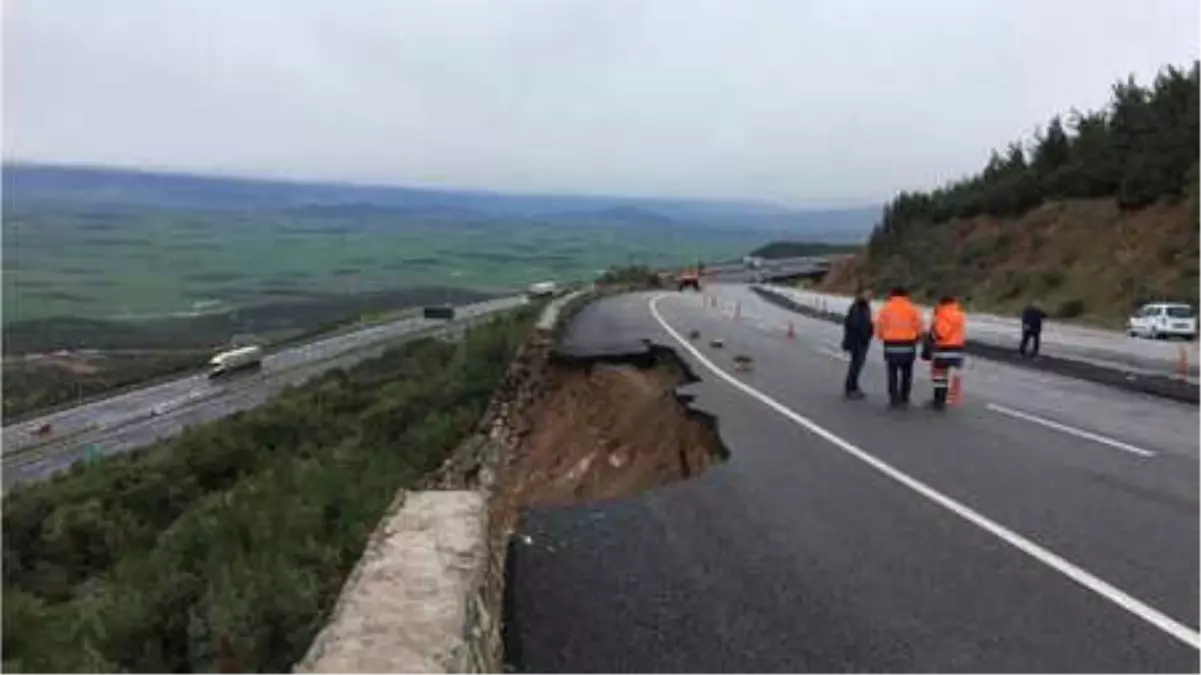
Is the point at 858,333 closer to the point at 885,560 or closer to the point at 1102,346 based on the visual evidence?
the point at 885,560

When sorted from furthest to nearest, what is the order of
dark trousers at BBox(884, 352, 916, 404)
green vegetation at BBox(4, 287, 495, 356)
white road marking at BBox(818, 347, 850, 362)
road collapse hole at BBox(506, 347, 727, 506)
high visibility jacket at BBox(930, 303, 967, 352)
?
green vegetation at BBox(4, 287, 495, 356)
white road marking at BBox(818, 347, 850, 362)
dark trousers at BBox(884, 352, 916, 404)
high visibility jacket at BBox(930, 303, 967, 352)
road collapse hole at BBox(506, 347, 727, 506)

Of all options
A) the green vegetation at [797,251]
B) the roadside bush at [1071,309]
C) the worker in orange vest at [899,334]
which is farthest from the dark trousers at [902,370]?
the green vegetation at [797,251]

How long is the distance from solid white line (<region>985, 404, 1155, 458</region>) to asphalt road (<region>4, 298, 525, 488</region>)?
1287 inches

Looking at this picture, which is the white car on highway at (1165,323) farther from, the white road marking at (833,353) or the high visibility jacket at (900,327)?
the high visibility jacket at (900,327)

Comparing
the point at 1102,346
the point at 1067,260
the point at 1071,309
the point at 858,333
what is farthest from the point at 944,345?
the point at 1067,260

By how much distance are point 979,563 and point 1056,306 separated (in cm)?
5506

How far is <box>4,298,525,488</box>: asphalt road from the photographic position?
50094 mm

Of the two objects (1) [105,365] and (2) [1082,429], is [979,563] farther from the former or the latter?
(1) [105,365]

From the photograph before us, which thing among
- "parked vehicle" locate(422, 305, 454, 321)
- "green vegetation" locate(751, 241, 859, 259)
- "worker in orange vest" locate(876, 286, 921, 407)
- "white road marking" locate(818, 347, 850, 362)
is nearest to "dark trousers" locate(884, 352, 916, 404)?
"worker in orange vest" locate(876, 286, 921, 407)

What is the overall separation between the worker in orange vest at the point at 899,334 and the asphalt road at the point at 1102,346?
9.12 m

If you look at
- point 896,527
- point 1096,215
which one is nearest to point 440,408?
point 896,527

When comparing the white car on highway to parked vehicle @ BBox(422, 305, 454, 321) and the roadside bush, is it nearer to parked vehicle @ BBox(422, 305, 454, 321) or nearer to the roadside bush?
the roadside bush

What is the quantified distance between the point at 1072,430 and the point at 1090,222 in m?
55.8

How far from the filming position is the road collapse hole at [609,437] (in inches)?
652
